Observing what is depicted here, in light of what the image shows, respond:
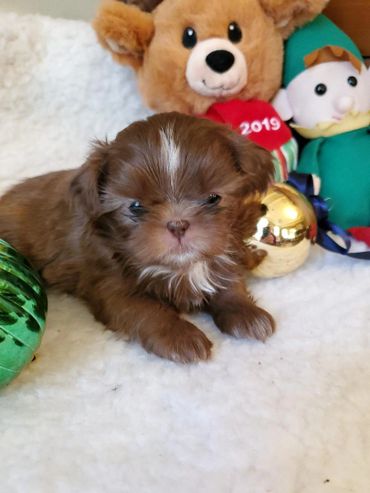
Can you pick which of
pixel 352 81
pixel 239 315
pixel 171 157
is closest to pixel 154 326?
pixel 239 315

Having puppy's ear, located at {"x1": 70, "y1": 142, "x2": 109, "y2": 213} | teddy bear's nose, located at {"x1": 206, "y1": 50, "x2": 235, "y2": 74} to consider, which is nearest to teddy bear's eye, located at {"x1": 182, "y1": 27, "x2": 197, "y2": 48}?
teddy bear's nose, located at {"x1": 206, "y1": 50, "x2": 235, "y2": 74}

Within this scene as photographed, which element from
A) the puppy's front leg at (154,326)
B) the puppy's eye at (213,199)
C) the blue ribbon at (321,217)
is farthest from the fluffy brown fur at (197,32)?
the puppy's front leg at (154,326)

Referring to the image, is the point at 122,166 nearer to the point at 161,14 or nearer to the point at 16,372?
the point at 16,372

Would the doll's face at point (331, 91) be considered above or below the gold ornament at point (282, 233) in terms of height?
above

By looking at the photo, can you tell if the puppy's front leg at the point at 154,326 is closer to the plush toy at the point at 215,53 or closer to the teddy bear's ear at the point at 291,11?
the plush toy at the point at 215,53

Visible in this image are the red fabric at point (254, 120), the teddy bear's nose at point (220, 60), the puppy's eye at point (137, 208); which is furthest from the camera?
the red fabric at point (254, 120)

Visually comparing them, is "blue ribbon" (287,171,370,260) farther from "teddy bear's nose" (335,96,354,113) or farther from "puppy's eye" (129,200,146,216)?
"puppy's eye" (129,200,146,216)

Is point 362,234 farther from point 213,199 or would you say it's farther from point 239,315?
point 213,199
